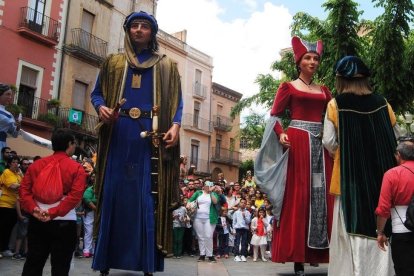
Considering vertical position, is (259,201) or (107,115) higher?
(107,115)

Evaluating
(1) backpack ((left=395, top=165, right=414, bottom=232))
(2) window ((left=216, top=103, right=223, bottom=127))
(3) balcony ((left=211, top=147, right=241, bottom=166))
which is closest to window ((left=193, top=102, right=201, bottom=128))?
(2) window ((left=216, top=103, right=223, bottom=127))

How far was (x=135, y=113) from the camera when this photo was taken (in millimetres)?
4336

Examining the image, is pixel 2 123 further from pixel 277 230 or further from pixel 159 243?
A: pixel 277 230

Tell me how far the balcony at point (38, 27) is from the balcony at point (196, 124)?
48.1 feet

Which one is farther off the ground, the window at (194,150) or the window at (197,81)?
the window at (197,81)

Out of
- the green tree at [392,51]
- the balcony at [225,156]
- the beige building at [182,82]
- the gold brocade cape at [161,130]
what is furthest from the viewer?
the balcony at [225,156]

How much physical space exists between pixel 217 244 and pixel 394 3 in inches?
282

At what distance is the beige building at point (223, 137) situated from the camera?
1560 inches

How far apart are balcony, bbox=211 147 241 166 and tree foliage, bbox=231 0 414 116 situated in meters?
24.3

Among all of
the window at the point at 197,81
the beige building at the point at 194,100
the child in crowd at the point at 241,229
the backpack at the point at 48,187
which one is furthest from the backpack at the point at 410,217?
the window at the point at 197,81

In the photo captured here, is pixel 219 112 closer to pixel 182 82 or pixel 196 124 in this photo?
pixel 196 124

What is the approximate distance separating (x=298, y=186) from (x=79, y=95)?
20458 millimetres

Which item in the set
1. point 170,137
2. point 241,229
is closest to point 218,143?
point 241,229

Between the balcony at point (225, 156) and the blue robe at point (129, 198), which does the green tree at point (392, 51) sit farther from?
the balcony at point (225, 156)
